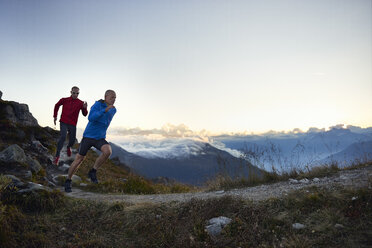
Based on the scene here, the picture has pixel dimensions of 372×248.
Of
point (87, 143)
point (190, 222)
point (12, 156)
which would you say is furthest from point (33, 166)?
point (190, 222)

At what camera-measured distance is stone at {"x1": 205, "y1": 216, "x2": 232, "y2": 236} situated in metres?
3.60

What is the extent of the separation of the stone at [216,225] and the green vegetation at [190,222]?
9 cm

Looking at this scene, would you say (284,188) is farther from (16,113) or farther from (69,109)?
(16,113)

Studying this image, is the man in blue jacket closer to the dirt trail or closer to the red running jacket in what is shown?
the dirt trail

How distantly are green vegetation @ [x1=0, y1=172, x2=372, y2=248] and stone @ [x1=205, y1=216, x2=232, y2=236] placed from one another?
0.09 meters

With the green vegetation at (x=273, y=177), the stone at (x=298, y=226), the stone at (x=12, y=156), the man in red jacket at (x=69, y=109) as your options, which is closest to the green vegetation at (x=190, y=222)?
the stone at (x=298, y=226)

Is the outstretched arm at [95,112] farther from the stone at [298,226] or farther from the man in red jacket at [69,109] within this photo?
the stone at [298,226]

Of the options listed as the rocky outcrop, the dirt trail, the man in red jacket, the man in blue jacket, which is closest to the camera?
the dirt trail

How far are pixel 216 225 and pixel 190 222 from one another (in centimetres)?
46

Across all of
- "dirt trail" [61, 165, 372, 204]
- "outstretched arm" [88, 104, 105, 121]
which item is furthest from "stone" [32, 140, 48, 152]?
"outstretched arm" [88, 104, 105, 121]

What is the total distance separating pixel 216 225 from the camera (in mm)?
3686

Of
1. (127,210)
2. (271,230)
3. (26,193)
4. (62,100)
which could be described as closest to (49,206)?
(26,193)

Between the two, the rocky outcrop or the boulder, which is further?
the boulder

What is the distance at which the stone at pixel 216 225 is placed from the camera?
3597 millimetres
